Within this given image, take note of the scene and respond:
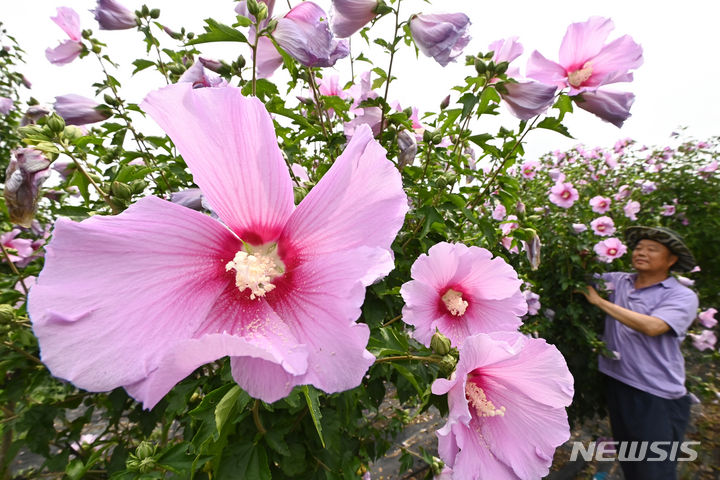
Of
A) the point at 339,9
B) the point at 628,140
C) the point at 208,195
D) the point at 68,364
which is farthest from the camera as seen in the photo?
the point at 628,140

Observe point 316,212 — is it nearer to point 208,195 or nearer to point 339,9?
point 208,195

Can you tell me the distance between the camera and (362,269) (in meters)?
0.51

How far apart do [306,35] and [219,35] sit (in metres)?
0.25

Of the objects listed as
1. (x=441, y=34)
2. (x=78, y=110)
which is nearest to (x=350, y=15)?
(x=441, y=34)

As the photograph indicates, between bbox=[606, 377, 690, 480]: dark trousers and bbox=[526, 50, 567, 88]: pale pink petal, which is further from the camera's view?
bbox=[606, 377, 690, 480]: dark trousers

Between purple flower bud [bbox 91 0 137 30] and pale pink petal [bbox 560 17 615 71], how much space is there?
169 centimetres

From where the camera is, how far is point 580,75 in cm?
131

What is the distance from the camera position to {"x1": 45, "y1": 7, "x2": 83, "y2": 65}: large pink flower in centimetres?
150

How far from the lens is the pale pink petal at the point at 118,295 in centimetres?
46

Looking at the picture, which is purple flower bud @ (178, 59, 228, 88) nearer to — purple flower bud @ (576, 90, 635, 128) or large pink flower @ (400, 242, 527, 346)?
large pink flower @ (400, 242, 527, 346)

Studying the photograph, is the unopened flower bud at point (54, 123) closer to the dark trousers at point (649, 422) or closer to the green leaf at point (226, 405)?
the green leaf at point (226, 405)

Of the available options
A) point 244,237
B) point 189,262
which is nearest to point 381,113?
point 244,237

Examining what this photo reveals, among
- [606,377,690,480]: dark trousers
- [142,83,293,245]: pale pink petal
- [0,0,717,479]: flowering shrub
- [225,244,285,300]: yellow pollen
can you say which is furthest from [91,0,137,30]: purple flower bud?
[606,377,690,480]: dark trousers

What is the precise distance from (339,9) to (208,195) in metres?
0.92
